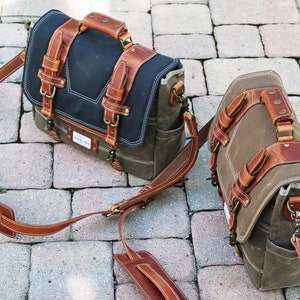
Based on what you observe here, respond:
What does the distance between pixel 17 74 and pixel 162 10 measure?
0.98 metres

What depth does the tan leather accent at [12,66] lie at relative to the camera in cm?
348

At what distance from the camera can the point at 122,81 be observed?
2.98m

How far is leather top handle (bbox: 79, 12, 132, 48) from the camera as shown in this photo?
9.86 feet

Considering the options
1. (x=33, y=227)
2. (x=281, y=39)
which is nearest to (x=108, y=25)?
(x=33, y=227)

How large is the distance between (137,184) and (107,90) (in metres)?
0.51

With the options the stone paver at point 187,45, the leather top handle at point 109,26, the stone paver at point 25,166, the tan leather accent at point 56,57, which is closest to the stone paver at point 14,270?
the stone paver at point 25,166

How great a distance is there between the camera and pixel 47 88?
3.19 metres

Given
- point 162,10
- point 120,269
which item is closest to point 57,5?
point 162,10

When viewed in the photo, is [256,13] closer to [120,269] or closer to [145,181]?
[145,181]

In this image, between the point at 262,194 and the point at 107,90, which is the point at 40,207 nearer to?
the point at 107,90

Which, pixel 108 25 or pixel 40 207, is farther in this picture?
pixel 40 207

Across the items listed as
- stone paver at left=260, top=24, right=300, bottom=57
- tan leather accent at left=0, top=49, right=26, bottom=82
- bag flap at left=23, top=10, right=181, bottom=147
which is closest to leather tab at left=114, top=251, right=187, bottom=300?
bag flap at left=23, top=10, right=181, bottom=147

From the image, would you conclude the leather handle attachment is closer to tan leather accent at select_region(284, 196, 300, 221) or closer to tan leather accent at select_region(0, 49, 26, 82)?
tan leather accent at select_region(284, 196, 300, 221)

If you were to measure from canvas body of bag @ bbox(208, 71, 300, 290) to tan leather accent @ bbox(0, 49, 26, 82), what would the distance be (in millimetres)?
1056
